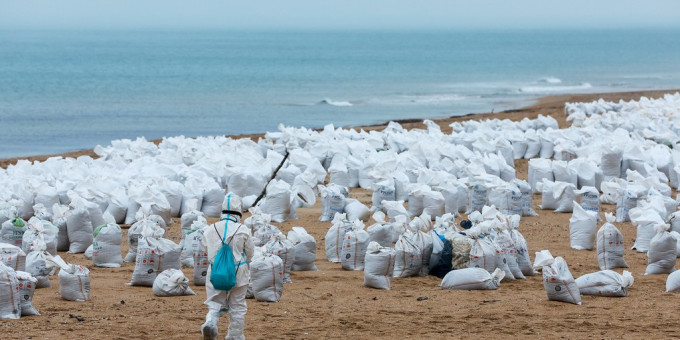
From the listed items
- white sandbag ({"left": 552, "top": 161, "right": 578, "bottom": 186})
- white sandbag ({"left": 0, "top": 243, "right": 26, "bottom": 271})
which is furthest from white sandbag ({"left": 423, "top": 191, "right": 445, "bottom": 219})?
white sandbag ({"left": 0, "top": 243, "right": 26, "bottom": 271})

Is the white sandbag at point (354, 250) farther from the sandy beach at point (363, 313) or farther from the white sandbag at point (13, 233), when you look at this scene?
the white sandbag at point (13, 233)

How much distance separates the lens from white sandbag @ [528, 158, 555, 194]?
13.6 metres

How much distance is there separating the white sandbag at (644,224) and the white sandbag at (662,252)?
0.84 metres

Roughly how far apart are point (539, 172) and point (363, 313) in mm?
6631

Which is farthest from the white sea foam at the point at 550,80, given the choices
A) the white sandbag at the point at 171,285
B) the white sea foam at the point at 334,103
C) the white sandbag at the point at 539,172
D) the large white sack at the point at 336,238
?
the white sandbag at the point at 171,285

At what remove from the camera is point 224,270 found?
21.1 feet

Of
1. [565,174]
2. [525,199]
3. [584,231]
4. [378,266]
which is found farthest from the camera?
[565,174]

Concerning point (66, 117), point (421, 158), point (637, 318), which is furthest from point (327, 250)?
point (66, 117)

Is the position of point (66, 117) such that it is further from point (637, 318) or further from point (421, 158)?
point (637, 318)

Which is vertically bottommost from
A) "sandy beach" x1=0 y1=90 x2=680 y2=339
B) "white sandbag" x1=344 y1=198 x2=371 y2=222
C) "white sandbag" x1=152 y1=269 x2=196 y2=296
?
"sandy beach" x1=0 y1=90 x2=680 y2=339

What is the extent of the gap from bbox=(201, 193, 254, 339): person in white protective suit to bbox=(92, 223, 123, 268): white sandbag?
2.91m

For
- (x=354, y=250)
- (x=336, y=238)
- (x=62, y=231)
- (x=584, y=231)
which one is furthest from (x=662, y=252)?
(x=62, y=231)

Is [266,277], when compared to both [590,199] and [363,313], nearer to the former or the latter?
[363,313]

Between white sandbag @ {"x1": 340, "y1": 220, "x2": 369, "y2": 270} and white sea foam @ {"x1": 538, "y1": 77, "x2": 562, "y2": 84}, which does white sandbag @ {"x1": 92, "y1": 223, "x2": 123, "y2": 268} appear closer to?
white sandbag @ {"x1": 340, "y1": 220, "x2": 369, "y2": 270}
